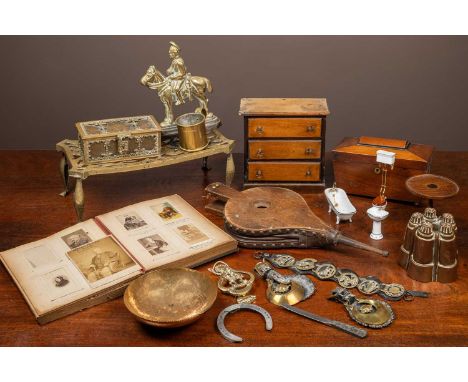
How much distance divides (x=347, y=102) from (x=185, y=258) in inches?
58.6

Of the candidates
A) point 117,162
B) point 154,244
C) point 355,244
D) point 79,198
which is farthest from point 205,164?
point 355,244

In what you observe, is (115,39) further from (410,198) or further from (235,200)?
(410,198)

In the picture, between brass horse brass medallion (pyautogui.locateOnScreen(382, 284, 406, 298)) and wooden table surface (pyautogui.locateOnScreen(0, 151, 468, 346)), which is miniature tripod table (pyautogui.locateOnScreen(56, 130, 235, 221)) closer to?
wooden table surface (pyautogui.locateOnScreen(0, 151, 468, 346))

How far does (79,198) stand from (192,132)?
1.45 ft

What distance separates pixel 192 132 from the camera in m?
2.60

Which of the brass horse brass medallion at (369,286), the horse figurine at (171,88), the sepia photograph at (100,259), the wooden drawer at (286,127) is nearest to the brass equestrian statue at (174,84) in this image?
the horse figurine at (171,88)

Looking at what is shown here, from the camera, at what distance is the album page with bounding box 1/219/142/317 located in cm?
206

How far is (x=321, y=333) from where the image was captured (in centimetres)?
196

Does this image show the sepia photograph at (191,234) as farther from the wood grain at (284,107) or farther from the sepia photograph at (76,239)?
the wood grain at (284,107)

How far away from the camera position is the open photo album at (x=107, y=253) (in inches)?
81.4

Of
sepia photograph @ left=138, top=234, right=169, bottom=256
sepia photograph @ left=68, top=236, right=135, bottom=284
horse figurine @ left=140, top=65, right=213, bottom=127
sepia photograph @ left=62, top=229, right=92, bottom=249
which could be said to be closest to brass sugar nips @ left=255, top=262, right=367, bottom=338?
sepia photograph @ left=138, top=234, right=169, bottom=256

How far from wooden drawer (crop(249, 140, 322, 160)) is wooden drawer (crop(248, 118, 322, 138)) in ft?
0.08
